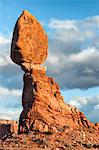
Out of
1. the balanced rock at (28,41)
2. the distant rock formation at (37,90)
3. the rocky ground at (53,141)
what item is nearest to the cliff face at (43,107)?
the distant rock formation at (37,90)

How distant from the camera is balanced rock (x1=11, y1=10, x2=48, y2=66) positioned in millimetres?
94438

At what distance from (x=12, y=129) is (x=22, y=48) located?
12290 mm

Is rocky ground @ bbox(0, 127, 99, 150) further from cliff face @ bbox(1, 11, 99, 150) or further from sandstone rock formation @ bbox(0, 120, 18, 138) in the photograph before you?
sandstone rock formation @ bbox(0, 120, 18, 138)

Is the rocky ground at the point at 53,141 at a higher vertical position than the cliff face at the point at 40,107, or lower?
lower

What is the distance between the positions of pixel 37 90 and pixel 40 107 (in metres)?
2.39

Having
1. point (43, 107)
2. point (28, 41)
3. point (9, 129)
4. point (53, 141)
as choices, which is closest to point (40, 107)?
point (43, 107)

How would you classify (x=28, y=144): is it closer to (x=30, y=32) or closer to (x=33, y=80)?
(x=33, y=80)

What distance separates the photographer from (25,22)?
96.3 m

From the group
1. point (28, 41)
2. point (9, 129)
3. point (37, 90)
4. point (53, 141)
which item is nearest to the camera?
point (53, 141)

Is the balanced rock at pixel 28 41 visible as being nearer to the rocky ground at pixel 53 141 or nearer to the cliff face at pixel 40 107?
the cliff face at pixel 40 107

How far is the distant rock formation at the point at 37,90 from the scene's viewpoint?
92.1m

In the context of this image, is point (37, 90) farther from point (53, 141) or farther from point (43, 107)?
point (53, 141)

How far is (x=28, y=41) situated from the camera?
9525 centimetres

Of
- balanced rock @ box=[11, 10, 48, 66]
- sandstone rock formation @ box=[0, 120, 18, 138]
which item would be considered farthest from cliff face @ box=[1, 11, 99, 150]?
sandstone rock formation @ box=[0, 120, 18, 138]
